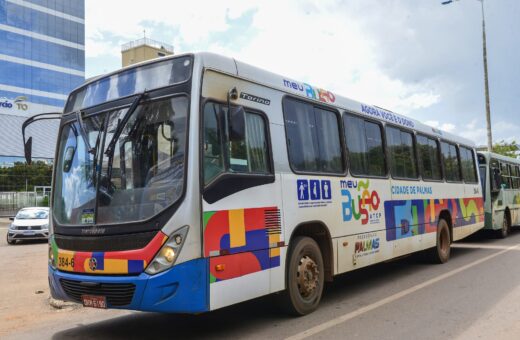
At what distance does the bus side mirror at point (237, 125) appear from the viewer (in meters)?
5.47

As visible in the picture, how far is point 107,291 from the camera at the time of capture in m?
5.20

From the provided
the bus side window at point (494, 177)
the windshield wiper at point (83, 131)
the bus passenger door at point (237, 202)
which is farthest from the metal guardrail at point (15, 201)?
the bus passenger door at point (237, 202)

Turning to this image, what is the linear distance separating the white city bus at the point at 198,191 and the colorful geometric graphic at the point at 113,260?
12mm

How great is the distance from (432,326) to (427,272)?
4343 mm

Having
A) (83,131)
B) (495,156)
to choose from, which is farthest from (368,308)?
(495,156)

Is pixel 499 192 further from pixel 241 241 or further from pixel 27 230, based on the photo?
pixel 27 230

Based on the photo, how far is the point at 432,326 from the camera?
598cm

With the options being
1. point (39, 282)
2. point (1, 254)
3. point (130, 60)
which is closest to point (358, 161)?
point (39, 282)

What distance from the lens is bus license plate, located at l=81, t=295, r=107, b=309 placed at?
5211mm

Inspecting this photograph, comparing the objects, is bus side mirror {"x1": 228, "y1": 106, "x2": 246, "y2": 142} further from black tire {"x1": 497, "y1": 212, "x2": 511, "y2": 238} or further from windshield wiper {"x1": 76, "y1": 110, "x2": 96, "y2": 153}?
black tire {"x1": 497, "y1": 212, "x2": 511, "y2": 238}

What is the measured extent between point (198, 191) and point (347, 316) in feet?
9.13

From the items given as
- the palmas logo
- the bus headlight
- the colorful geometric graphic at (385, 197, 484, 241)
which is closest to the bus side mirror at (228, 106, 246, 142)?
the bus headlight

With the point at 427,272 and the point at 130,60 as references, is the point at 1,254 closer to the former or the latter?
the point at 427,272

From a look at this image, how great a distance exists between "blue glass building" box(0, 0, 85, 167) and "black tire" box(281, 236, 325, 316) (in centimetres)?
6457
